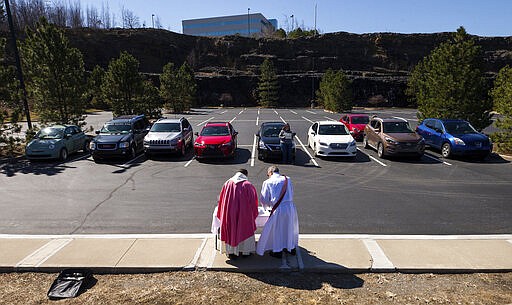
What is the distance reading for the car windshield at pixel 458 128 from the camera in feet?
48.6

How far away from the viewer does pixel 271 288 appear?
499 centimetres

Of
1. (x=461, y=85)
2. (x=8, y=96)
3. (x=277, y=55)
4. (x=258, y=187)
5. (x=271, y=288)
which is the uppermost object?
(x=277, y=55)

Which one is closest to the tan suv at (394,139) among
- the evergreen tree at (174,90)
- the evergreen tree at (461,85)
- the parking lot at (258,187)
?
the parking lot at (258,187)

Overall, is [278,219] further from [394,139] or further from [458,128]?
[458,128]

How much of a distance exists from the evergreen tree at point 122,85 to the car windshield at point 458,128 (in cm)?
2250

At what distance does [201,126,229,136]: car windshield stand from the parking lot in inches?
55.7

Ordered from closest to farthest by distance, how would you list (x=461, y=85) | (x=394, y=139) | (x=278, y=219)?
(x=278, y=219) → (x=394, y=139) → (x=461, y=85)

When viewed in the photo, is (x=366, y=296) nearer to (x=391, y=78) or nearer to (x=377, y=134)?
(x=377, y=134)

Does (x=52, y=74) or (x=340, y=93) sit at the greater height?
(x=52, y=74)

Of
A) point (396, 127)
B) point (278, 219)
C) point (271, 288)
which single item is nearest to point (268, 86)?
point (396, 127)

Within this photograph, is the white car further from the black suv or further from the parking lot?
the black suv

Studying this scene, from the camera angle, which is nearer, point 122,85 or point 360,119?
point 360,119

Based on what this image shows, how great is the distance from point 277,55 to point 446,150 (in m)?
74.6

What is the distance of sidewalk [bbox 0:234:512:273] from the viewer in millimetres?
5496
